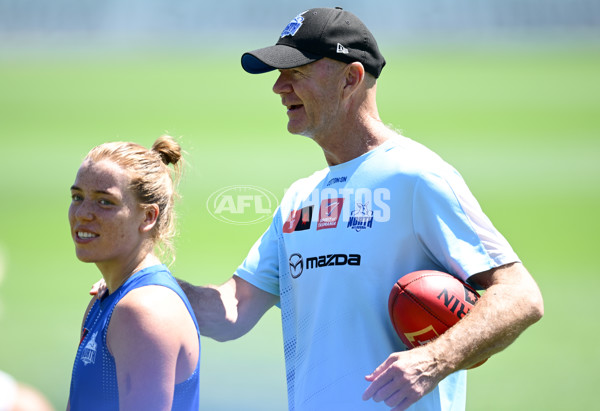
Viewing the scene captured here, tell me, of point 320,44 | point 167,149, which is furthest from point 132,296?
point 320,44

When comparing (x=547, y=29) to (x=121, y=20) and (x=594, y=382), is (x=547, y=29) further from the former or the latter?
(x=594, y=382)

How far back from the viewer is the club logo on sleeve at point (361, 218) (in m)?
3.01

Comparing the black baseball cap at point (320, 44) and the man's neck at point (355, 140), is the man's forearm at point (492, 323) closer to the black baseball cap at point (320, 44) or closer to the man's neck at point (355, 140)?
the man's neck at point (355, 140)

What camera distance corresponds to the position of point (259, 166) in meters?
14.7

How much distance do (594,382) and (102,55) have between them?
17611mm

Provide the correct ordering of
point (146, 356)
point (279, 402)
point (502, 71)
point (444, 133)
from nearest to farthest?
point (146, 356) < point (279, 402) < point (444, 133) < point (502, 71)

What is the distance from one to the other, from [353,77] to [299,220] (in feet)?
1.96

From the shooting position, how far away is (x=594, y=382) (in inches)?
266

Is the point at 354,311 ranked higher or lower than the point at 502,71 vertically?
lower

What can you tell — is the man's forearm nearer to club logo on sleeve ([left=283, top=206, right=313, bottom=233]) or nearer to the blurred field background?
club logo on sleeve ([left=283, top=206, right=313, bottom=233])

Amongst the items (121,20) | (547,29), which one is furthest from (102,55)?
(547,29)

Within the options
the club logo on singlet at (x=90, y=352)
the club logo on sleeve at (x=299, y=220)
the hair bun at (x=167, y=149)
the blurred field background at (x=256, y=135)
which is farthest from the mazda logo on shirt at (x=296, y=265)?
the blurred field background at (x=256, y=135)

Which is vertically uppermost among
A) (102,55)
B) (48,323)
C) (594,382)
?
(102,55)

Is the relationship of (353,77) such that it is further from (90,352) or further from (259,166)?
(259,166)
